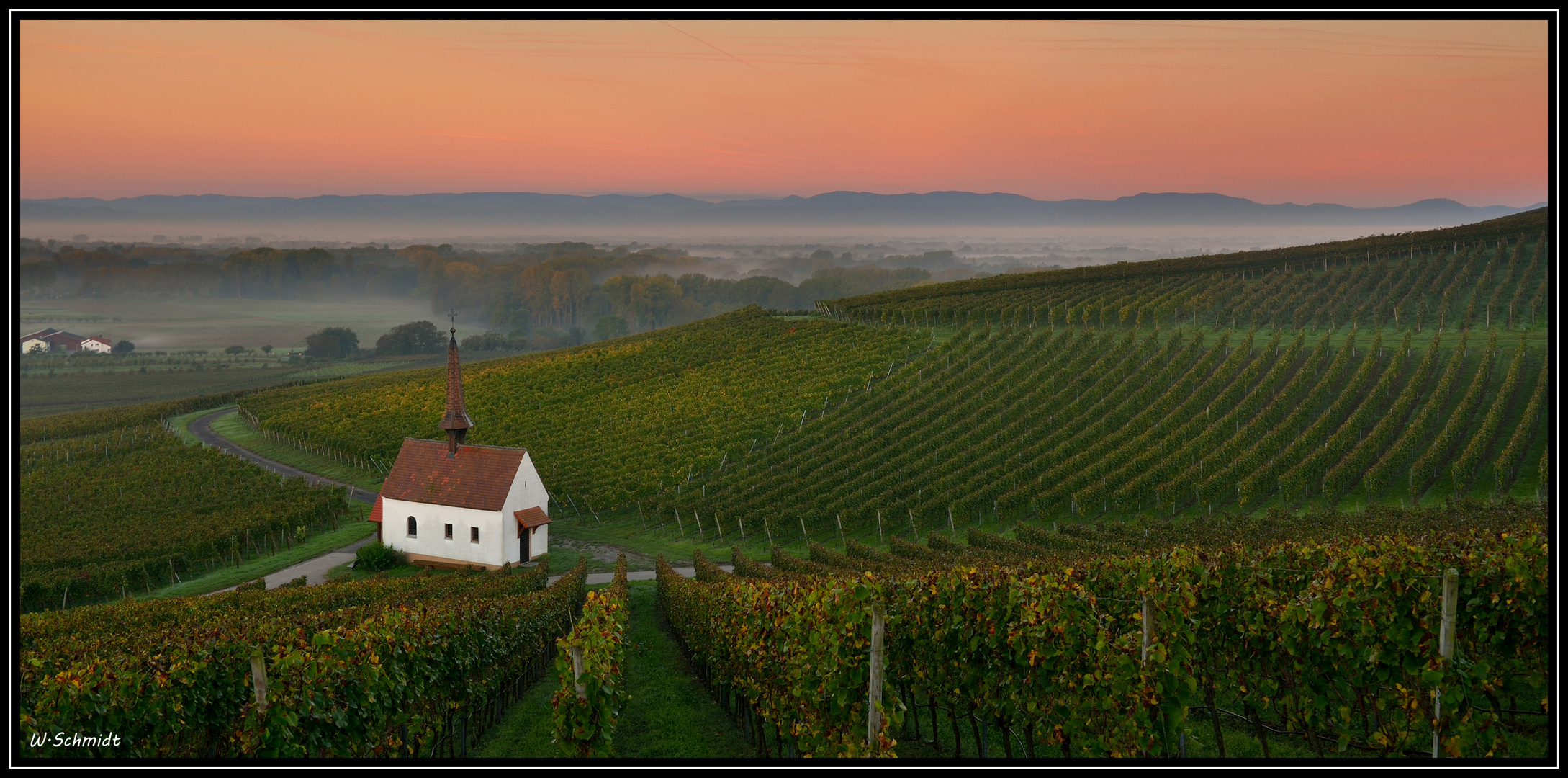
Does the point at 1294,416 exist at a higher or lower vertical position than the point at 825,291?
lower

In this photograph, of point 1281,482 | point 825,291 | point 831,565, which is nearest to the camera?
point 831,565

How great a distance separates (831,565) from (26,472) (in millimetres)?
54849

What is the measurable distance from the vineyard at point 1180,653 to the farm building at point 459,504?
845 inches

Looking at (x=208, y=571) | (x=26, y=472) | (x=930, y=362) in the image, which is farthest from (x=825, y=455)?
(x=26, y=472)

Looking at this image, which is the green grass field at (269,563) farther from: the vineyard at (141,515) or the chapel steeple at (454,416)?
the chapel steeple at (454,416)

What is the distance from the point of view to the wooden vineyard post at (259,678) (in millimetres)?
9312

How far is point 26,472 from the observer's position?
179ft

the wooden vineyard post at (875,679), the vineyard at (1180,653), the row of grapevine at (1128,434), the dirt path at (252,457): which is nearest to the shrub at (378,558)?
the row of grapevine at (1128,434)

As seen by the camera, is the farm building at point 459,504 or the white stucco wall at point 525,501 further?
the white stucco wall at point 525,501

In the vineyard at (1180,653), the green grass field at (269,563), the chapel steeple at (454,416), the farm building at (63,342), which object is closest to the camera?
the vineyard at (1180,653)

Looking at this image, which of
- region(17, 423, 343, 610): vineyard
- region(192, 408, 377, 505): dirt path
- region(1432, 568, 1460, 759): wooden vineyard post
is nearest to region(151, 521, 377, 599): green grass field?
region(17, 423, 343, 610): vineyard

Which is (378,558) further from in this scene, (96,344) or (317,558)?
(96,344)
